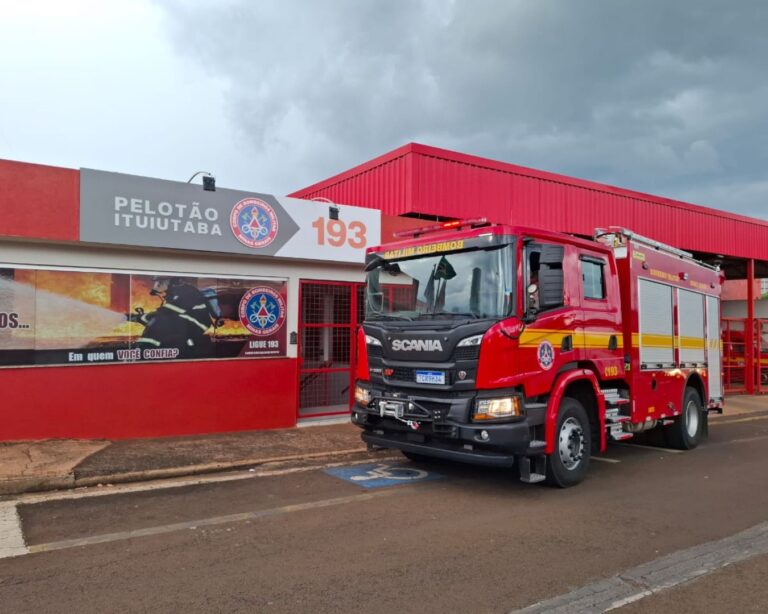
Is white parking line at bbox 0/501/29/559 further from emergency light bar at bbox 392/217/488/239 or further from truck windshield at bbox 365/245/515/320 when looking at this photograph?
emergency light bar at bbox 392/217/488/239

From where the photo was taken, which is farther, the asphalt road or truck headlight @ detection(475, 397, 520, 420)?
truck headlight @ detection(475, 397, 520, 420)

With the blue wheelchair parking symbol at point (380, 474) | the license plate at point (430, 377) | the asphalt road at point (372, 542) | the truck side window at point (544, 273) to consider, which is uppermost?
the truck side window at point (544, 273)

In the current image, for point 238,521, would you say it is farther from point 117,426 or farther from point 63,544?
point 117,426

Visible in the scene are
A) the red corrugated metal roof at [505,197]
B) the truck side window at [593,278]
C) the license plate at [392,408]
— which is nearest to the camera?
the license plate at [392,408]

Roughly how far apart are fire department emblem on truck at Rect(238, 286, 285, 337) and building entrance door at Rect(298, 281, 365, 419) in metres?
Answer: 0.54

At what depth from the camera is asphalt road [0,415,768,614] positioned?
12.4 ft

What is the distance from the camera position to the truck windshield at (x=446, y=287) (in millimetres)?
5980

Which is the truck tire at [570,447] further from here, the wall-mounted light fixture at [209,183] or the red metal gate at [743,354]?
the red metal gate at [743,354]

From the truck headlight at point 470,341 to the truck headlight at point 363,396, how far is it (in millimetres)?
1440

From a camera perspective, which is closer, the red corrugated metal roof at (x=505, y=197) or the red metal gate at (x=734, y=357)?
the red corrugated metal roof at (x=505, y=197)

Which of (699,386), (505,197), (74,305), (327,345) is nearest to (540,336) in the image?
(699,386)

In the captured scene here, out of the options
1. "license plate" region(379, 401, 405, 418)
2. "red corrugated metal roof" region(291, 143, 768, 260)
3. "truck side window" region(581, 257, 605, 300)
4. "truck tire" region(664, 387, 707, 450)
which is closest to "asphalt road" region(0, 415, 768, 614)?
"license plate" region(379, 401, 405, 418)

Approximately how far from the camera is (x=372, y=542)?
4.77m

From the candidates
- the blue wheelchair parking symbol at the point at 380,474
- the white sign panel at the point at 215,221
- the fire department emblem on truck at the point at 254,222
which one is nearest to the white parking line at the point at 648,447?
the blue wheelchair parking symbol at the point at 380,474
